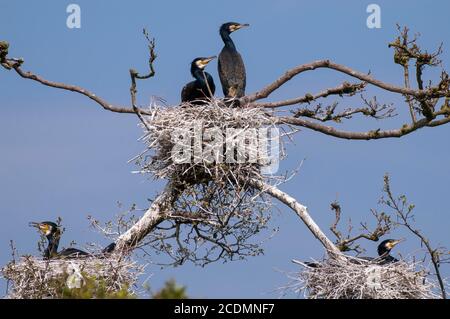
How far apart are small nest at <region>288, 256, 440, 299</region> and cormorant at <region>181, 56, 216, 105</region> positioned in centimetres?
272

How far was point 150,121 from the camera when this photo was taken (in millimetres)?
A: 11602

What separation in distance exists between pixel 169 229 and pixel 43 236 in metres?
1.70

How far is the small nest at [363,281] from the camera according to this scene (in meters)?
10.3

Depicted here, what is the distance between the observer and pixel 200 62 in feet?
42.5

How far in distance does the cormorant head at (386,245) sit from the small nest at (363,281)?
78cm

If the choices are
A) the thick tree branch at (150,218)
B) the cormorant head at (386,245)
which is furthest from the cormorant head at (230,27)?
the cormorant head at (386,245)

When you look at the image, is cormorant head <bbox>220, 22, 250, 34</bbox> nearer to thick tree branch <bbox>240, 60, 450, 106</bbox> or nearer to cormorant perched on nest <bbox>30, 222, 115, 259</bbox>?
thick tree branch <bbox>240, 60, 450, 106</bbox>

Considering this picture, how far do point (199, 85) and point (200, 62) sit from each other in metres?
0.48

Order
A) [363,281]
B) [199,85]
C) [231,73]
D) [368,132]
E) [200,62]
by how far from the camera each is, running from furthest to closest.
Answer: [200,62], [231,73], [199,85], [368,132], [363,281]

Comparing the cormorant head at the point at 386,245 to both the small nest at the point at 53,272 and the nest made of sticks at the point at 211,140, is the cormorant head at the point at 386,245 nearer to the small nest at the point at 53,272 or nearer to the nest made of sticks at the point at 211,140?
the nest made of sticks at the point at 211,140

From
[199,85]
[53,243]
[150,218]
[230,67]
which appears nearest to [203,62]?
[230,67]

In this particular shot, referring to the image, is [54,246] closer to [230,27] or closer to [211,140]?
[211,140]
